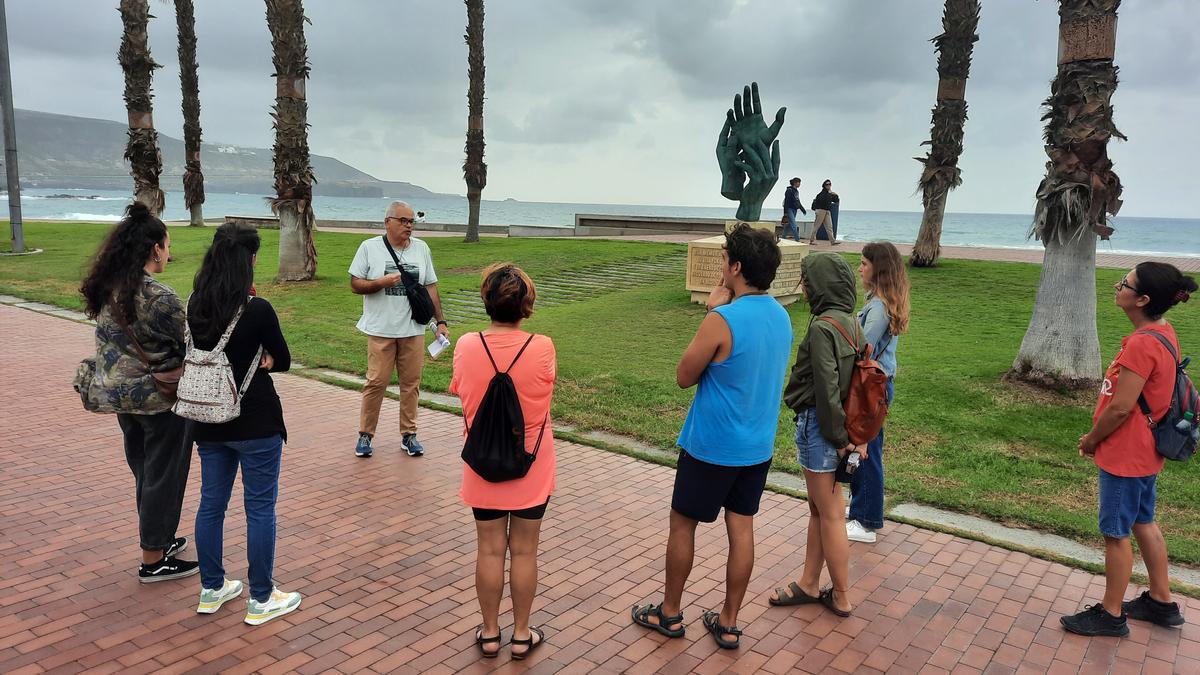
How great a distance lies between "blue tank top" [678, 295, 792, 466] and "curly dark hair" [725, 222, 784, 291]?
0.09m

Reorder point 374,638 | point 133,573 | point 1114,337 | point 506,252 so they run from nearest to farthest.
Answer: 1. point 374,638
2. point 133,573
3. point 1114,337
4. point 506,252

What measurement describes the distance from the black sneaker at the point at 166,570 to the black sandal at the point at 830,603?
3.31 meters

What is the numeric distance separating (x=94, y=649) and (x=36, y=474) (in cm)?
298

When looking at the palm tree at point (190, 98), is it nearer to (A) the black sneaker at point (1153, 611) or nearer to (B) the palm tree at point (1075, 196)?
(B) the palm tree at point (1075, 196)

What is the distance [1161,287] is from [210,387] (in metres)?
4.33

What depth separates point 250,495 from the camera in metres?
3.78

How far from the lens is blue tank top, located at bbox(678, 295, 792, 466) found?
3.43 metres

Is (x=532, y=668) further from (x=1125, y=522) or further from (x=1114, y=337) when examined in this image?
(x=1114, y=337)

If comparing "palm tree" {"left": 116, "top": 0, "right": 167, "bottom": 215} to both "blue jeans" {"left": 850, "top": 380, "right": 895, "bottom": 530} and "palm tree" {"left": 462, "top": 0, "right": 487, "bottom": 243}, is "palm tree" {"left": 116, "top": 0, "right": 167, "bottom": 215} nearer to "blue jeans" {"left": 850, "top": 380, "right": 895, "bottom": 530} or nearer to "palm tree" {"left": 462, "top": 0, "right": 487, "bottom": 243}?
"palm tree" {"left": 462, "top": 0, "right": 487, "bottom": 243}

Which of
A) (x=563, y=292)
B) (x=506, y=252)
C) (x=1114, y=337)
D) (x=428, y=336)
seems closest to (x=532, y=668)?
(x=428, y=336)

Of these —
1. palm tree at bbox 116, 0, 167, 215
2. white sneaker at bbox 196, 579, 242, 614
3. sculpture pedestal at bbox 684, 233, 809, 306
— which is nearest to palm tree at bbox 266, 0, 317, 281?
palm tree at bbox 116, 0, 167, 215

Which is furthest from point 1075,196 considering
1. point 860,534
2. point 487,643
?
point 487,643

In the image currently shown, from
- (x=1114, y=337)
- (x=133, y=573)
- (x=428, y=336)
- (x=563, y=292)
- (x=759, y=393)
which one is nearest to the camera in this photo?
(x=759, y=393)

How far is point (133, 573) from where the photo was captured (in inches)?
173
